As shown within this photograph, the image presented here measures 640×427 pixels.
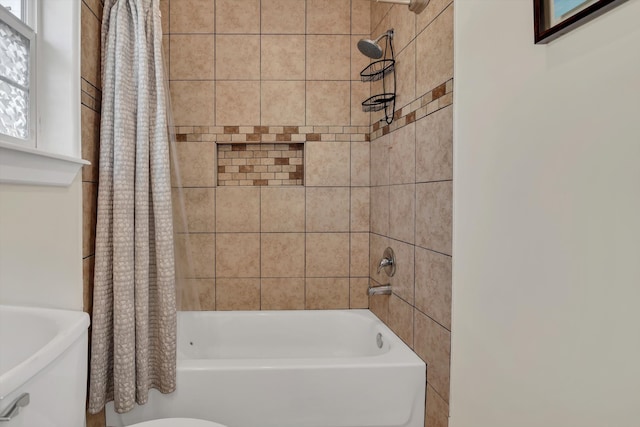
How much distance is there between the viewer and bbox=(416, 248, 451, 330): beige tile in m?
1.48

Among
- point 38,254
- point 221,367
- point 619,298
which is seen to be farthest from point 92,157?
point 619,298

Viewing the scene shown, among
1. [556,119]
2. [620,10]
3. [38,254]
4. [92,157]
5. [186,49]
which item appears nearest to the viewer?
[620,10]

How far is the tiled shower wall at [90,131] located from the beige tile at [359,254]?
1514 millimetres

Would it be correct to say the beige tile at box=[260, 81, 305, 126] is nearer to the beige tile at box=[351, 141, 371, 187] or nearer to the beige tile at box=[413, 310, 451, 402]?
the beige tile at box=[351, 141, 371, 187]

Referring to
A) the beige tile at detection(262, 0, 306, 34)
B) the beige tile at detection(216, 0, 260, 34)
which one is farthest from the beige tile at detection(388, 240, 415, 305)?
the beige tile at detection(216, 0, 260, 34)

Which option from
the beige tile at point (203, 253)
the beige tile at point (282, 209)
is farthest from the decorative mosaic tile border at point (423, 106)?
the beige tile at point (203, 253)

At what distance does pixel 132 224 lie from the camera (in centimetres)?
162

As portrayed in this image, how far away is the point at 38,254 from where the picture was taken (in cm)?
132

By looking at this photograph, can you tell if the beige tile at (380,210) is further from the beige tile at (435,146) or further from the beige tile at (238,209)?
the beige tile at (238,209)

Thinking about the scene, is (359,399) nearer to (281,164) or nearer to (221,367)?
(221,367)

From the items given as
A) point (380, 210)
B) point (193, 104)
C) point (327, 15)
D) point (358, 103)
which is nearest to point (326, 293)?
point (380, 210)

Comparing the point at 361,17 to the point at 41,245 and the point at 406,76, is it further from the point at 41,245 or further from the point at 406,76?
the point at 41,245

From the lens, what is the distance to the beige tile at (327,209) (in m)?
2.53

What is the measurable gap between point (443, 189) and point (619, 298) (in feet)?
3.13
